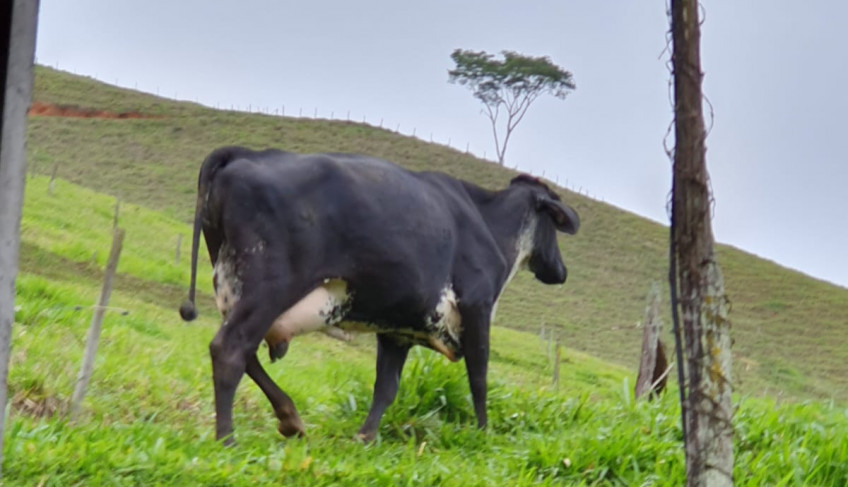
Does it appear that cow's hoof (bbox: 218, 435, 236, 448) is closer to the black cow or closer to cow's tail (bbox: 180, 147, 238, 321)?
the black cow

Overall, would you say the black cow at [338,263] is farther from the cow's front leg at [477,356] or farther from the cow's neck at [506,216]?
the cow's neck at [506,216]

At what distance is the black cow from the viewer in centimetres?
662

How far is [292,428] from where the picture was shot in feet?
22.7

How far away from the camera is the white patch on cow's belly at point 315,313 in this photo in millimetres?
6844

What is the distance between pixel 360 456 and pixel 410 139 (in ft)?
153

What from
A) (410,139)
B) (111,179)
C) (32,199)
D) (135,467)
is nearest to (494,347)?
(32,199)

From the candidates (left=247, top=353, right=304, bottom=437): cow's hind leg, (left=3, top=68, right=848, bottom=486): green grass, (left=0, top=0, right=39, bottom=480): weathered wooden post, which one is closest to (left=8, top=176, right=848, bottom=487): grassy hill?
(left=3, top=68, right=848, bottom=486): green grass

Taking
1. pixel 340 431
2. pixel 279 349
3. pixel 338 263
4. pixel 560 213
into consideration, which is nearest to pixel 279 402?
pixel 279 349

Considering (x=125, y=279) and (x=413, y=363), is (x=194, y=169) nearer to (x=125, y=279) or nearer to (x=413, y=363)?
(x=125, y=279)

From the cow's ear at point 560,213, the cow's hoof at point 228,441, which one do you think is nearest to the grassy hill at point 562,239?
the cow's ear at point 560,213

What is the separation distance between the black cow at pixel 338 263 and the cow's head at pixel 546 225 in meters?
0.98

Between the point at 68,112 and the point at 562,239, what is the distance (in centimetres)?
2034

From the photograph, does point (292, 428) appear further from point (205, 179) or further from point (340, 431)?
point (205, 179)

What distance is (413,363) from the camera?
8.25 meters
